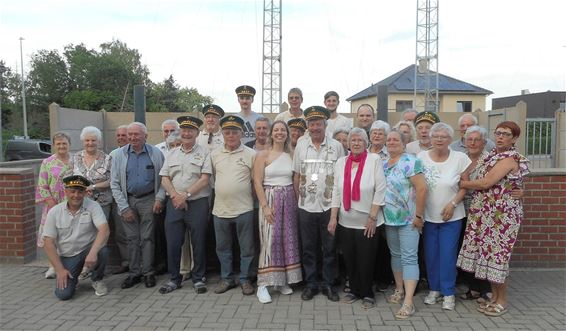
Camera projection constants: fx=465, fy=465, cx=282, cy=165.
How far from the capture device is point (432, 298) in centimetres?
464

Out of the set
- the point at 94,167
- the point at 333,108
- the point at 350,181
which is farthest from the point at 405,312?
the point at 94,167

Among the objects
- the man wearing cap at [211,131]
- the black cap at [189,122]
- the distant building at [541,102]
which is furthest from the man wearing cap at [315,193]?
the distant building at [541,102]

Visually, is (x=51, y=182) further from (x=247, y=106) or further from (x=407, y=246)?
(x=407, y=246)

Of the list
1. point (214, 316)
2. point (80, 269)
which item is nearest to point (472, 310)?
point (214, 316)

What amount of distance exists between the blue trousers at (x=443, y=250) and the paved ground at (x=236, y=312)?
0.27 meters

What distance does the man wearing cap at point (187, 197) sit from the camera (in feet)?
16.2

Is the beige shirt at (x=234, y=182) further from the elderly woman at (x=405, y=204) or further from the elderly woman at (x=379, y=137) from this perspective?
the elderly woman at (x=405, y=204)

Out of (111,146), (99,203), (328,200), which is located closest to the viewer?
(328,200)

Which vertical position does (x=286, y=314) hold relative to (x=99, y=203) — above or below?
below

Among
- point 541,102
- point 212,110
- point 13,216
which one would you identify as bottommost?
point 13,216

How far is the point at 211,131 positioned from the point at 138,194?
1.17 metres

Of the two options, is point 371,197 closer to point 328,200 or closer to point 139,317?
point 328,200

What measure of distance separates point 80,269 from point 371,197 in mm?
3175

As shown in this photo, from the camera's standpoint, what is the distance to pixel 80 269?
499 cm
